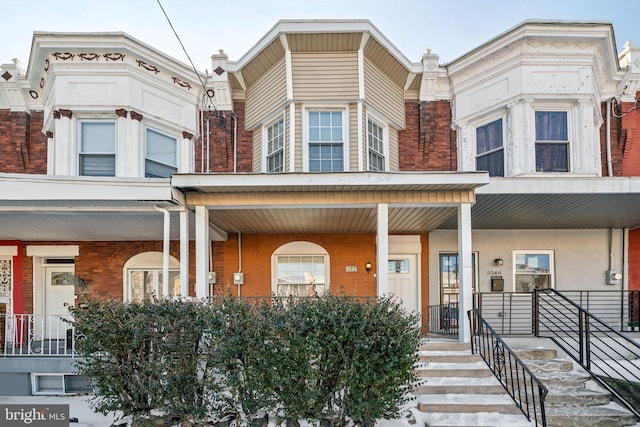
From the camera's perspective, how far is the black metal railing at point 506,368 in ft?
16.3

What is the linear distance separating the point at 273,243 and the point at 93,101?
4.69 metres

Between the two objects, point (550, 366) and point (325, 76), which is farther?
point (325, 76)

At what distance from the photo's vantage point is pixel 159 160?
8.88m

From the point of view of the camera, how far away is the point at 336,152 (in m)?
8.58

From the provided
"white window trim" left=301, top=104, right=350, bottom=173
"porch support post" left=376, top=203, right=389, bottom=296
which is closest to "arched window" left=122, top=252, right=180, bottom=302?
"white window trim" left=301, top=104, right=350, bottom=173

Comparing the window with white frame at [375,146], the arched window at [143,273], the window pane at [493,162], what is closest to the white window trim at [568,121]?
the window pane at [493,162]

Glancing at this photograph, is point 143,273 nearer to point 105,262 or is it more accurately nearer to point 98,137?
point 105,262

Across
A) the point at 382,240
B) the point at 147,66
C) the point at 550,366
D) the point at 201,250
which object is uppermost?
the point at 147,66

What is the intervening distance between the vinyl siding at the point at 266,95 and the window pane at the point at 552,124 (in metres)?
5.29

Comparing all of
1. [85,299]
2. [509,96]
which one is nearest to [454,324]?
[509,96]

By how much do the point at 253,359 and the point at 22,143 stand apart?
27.7 ft

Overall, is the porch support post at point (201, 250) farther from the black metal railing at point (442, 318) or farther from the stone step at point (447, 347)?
the black metal railing at point (442, 318)

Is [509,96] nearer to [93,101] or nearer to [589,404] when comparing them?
[589,404]

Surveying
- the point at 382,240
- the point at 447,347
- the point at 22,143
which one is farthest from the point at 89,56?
the point at 447,347
